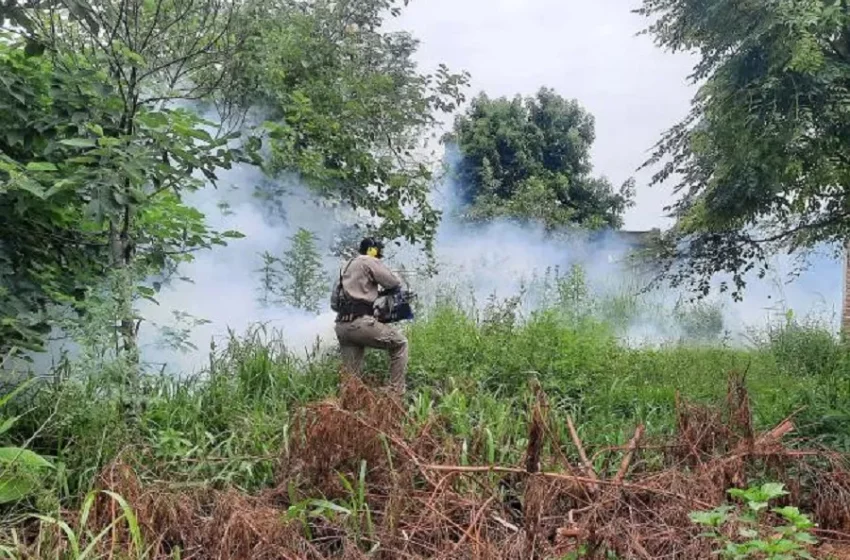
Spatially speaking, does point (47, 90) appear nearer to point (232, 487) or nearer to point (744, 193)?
point (232, 487)

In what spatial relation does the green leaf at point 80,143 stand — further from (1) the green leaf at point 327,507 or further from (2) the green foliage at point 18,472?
(1) the green leaf at point 327,507

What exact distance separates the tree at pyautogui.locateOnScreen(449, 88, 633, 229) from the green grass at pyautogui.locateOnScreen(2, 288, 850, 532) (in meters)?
7.58

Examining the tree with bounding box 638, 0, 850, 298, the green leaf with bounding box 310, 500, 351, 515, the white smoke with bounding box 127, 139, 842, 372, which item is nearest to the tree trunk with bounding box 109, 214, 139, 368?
the white smoke with bounding box 127, 139, 842, 372

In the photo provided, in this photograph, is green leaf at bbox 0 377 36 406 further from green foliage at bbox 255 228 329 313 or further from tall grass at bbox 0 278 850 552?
green foliage at bbox 255 228 329 313

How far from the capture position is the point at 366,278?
19.6 ft

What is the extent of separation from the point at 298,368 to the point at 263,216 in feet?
10.9

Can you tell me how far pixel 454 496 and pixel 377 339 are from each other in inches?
96.4

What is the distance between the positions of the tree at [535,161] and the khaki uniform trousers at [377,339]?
8.91 m

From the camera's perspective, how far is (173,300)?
7270 millimetres

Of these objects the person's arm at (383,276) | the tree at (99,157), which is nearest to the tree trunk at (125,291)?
the tree at (99,157)

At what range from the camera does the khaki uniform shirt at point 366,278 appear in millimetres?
5930

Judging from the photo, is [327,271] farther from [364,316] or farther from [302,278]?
[364,316]

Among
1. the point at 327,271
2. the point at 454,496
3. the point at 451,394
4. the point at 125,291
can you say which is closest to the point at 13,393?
the point at 125,291

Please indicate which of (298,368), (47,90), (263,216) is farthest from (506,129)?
(47,90)
